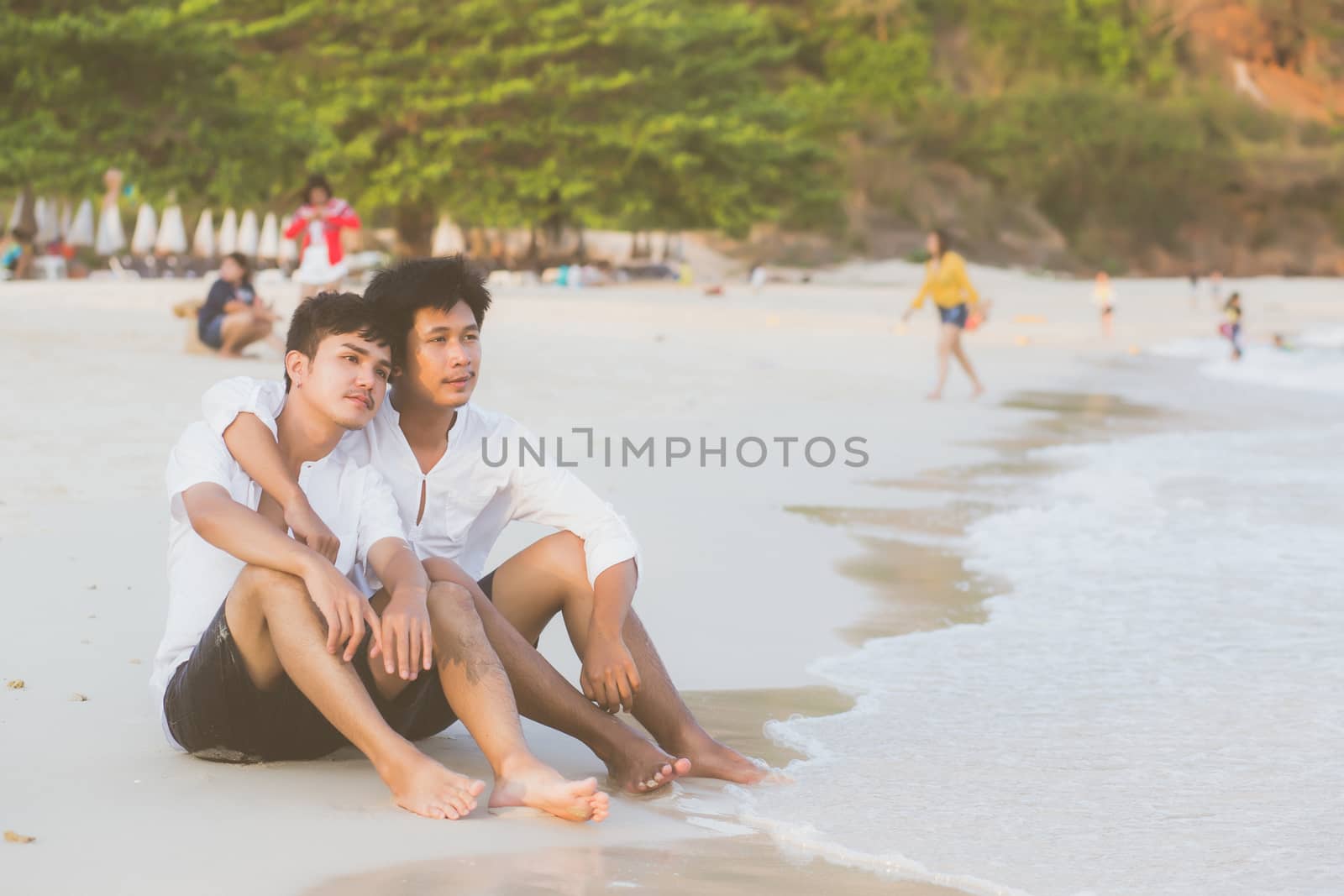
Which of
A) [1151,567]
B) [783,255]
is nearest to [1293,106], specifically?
[783,255]

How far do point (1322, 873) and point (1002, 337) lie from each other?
72.7ft

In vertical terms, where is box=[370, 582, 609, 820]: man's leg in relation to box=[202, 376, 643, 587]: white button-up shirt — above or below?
below

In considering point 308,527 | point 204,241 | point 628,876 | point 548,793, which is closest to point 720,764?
point 548,793

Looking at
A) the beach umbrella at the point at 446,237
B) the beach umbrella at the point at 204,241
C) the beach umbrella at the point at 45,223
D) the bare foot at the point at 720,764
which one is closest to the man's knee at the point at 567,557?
the bare foot at the point at 720,764

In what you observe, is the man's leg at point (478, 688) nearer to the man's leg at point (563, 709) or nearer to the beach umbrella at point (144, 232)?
the man's leg at point (563, 709)

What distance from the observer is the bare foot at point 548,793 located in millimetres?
3260

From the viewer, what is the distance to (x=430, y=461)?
3.82m

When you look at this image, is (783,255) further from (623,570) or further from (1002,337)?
(623,570)

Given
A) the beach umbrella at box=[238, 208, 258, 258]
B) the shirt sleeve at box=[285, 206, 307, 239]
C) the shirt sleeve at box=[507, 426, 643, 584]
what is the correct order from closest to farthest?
1. the shirt sleeve at box=[507, 426, 643, 584]
2. the shirt sleeve at box=[285, 206, 307, 239]
3. the beach umbrella at box=[238, 208, 258, 258]

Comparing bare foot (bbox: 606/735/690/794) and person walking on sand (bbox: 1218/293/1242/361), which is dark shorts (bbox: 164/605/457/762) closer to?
bare foot (bbox: 606/735/690/794)

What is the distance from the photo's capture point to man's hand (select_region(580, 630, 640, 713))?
365cm

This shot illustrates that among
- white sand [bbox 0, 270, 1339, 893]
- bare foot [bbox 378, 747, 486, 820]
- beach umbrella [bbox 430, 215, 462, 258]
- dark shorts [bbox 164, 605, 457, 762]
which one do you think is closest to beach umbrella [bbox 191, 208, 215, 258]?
beach umbrella [bbox 430, 215, 462, 258]

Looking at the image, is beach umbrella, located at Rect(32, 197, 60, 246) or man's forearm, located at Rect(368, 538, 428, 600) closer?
man's forearm, located at Rect(368, 538, 428, 600)

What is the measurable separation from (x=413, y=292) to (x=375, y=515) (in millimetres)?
498
